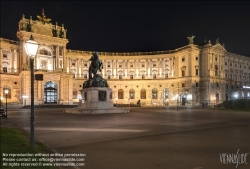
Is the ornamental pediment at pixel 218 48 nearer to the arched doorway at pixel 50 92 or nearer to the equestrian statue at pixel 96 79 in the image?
the arched doorway at pixel 50 92

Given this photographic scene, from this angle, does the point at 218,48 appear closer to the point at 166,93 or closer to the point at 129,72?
the point at 166,93

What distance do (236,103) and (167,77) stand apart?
4876 cm

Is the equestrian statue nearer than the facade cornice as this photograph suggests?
Yes

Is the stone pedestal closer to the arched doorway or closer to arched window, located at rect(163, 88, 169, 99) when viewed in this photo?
the arched doorway

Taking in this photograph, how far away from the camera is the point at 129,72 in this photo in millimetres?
97750

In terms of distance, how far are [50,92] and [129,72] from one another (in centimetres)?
3729

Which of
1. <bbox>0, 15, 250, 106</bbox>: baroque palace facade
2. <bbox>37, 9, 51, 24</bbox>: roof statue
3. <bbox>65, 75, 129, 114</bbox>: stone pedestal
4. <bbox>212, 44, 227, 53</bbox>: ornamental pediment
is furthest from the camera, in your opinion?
<bbox>212, 44, 227, 53</bbox>: ornamental pediment

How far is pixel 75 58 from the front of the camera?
91500 millimetres

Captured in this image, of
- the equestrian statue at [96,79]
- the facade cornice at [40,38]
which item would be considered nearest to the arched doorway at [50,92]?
the facade cornice at [40,38]

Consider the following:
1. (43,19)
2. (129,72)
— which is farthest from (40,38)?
(129,72)

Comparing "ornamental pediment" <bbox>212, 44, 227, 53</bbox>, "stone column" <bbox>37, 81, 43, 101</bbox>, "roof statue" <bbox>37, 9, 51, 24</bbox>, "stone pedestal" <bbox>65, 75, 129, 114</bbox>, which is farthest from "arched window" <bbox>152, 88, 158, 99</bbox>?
"stone pedestal" <bbox>65, 75, 129, 114</bbox>

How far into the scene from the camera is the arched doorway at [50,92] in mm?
72875

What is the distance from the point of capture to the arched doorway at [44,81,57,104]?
7288 centimetres

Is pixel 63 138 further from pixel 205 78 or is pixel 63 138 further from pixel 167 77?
pixel 167 77
